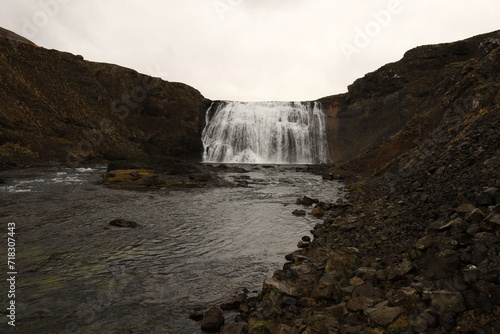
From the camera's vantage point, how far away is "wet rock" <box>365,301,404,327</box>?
3.72 m

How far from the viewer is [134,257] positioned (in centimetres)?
839

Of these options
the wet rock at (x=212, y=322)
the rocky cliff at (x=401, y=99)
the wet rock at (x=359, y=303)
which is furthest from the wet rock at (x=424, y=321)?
the rocky cliff at (x=401, y=99)

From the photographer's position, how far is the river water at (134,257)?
5445 mm

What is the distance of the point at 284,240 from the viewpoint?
33.9 feet

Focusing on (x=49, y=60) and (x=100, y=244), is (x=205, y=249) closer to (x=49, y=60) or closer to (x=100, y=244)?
(x=100, y=244)

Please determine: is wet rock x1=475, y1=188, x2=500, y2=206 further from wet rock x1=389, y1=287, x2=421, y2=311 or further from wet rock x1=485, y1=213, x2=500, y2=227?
wet rock x1=389, y1=287, x2=421, y2=311

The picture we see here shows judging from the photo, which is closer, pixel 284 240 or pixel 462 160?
pixel 462 160

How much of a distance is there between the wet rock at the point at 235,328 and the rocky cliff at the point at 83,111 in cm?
3625

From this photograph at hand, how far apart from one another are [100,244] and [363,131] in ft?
194

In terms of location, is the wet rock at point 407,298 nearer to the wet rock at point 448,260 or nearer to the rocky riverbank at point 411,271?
the rocky riverbank at point 411,271

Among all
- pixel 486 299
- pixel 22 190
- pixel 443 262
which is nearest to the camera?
pixel 486 299

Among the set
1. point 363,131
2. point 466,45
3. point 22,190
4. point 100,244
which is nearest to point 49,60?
point 22,190

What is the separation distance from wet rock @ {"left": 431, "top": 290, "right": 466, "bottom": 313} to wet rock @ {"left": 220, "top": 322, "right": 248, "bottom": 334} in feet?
8.67

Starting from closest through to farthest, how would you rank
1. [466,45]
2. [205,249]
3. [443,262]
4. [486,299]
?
[486,299], [443,262], [205,249], [466,45]
